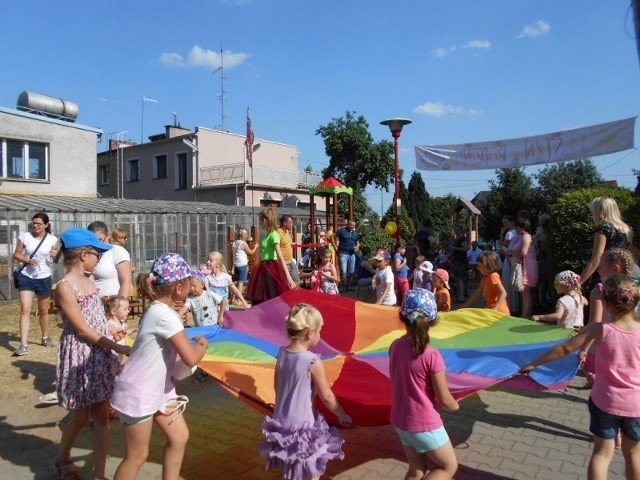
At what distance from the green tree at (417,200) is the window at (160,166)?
1447cm

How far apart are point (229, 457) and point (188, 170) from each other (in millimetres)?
28326

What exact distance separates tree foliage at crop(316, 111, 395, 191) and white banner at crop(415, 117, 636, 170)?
1730cm

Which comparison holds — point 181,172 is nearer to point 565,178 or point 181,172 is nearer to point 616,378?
point 565,178

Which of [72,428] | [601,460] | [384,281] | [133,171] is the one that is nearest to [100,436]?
[72,428]

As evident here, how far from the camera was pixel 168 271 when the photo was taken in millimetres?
2938

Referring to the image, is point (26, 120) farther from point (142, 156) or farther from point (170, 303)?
point (170, 303)

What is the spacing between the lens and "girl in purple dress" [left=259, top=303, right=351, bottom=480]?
289 centimetres

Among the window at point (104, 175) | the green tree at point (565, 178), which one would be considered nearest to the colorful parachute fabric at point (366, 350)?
the green tree at point (565, 178)

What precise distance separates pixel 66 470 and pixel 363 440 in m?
2.16

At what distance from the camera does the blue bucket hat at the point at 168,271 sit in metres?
2.93

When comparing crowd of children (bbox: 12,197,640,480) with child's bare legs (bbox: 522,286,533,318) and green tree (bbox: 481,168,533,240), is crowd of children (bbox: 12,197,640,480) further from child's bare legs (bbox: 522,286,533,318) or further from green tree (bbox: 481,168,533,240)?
green tree (bbox: 481,168,533,240)

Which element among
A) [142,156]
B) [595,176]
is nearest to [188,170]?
[142,156]

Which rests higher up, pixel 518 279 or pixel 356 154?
pixel 356 154

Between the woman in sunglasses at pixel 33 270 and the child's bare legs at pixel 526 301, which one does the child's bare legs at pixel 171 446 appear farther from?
the child's bare legs at pixel 526 301
